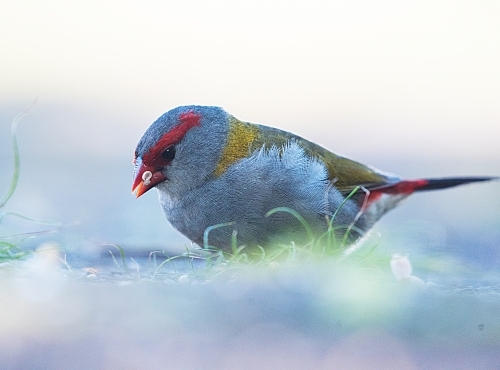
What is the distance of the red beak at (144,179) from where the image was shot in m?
2.94

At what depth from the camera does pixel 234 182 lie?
9.91 ft

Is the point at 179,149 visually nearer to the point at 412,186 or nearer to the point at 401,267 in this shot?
the point at 401,267

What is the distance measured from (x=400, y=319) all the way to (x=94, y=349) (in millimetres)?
629

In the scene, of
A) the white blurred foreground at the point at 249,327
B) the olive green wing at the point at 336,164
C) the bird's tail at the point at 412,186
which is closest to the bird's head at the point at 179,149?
the olive green wing at the point at 336,164

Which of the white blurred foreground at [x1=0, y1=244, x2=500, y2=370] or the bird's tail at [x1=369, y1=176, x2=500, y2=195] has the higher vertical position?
the white blurred foreground at [x1=0, y1=244, x2=500, y2=370]

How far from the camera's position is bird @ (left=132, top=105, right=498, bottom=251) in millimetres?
2986

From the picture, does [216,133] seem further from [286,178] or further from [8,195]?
[8,195]

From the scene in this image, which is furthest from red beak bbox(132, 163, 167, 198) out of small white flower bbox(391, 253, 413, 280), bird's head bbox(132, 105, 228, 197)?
small white flower bbox(391, 253, 413, 280)

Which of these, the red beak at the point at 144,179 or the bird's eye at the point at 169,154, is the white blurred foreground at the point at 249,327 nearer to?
the red beak at the point at 144,179

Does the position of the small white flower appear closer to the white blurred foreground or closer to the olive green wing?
the white blurred foreground

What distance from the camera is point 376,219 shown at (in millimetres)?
3516

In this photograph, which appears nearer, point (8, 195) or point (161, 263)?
point (161, 263)

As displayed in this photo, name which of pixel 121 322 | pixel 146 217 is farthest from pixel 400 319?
pixel 146 217

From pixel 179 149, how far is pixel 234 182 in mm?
261
